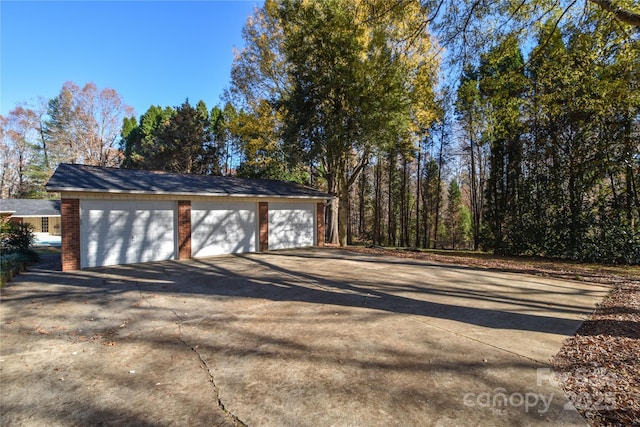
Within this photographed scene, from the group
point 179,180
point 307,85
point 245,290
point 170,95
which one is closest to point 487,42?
point 307,85

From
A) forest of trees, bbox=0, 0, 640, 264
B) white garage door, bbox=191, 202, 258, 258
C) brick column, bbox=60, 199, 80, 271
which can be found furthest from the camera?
white garage door, bbox=191, 202, 258, 258

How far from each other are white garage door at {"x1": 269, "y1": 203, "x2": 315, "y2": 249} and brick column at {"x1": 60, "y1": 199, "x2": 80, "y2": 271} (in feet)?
21.2

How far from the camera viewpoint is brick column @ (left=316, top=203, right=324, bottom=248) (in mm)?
14664

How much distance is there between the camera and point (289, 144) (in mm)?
15047

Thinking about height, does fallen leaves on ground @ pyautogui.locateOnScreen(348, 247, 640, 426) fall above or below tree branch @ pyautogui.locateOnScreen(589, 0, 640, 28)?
below

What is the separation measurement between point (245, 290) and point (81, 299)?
3151 mm

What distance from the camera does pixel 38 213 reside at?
2491 cm

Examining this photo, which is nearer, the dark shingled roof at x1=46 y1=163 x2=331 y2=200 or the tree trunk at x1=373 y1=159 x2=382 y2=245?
the dark shingled roof at x1=46 y1=163 x2=331 y2=200

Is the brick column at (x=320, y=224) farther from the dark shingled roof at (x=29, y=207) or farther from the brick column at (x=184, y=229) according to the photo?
the dark shingled roof at (x=29, y=207)

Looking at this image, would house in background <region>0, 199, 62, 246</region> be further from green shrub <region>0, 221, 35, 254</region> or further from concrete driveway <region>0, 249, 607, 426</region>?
concrete driveway <region>0, 249, 607, 426</region>

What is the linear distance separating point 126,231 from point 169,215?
1.37 m

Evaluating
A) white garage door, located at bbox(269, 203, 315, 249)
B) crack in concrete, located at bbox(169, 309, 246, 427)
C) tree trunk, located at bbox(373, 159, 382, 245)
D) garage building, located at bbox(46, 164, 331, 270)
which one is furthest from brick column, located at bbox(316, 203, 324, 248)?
tree trunk, located at bbox(373, 159, 382, 245)

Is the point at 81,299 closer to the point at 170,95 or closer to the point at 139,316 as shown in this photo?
the point at 139,316

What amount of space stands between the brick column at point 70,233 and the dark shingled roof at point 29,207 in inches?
800
